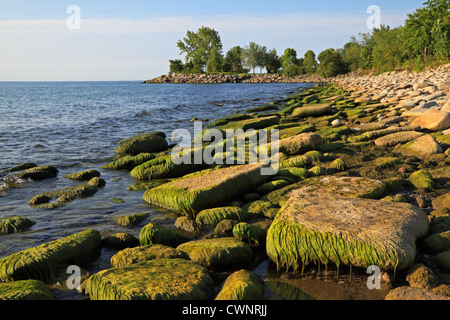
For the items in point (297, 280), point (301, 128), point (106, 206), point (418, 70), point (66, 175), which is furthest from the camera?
point (418, 70)

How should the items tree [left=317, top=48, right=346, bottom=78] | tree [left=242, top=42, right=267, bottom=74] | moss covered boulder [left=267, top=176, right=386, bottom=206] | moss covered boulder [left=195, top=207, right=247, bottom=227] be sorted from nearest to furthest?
moss covered boulder [left=195, top=207, right=247, bottom=227] → moss covered boulder [left=267, top=176, right=386, bottom=206] → tree [left=317, top=48, right=346, bottom=78] → tree [left=242, top=42, right=267, bottom=74]

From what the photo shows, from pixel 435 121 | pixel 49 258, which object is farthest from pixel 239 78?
pixel 49 258

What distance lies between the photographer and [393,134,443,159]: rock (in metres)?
7.82

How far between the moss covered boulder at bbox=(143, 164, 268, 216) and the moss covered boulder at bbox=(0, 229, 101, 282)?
177 cm

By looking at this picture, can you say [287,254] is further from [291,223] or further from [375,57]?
[375,57]

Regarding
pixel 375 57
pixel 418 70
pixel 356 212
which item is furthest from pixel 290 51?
pixel 356 212

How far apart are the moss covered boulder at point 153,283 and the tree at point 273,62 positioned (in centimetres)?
11679

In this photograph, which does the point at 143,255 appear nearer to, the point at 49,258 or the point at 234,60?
the point at 49,258

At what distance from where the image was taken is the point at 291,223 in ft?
14.3

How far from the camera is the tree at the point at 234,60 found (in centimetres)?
11731

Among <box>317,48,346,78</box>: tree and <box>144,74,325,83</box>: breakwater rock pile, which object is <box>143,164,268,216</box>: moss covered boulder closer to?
<box>317,48,346,78</box>: tree

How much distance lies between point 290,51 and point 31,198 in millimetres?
112027

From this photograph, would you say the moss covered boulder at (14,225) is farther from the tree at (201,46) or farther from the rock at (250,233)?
the tree at (201,46)

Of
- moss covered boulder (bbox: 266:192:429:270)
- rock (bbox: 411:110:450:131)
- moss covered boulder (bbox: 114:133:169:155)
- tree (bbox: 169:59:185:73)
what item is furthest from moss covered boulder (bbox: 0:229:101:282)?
tree (bbox: 169:59:185:73)
